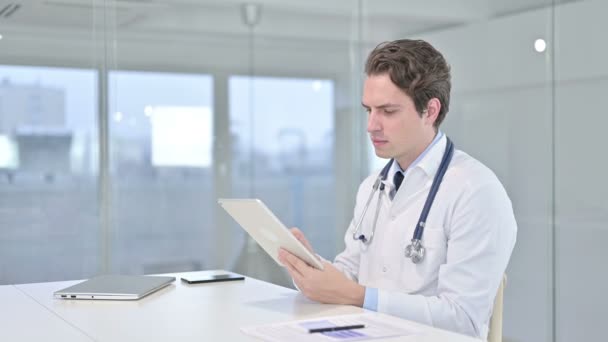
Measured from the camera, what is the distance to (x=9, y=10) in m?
4.34

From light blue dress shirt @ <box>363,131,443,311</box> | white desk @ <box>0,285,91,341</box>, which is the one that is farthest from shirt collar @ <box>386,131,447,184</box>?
white desk @ <box>0,285,91,341</box>

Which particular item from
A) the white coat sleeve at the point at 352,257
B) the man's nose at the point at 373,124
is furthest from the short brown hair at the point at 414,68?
the white coat sleeve at the point at 352,257

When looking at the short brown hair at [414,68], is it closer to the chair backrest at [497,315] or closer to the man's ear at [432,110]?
the man's ear at [432,110]

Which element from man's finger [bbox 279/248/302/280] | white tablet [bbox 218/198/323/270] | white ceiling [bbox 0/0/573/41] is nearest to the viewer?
white tablet [bbox 218/198/323/270]

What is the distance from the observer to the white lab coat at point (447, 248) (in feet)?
7.43

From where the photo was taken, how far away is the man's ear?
256 centimetres

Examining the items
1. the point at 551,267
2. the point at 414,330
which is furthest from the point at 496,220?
the point at 551,267

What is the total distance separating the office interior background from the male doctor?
1940 mm

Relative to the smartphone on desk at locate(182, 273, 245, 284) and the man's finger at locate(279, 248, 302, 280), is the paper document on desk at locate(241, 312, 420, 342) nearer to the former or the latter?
the man's finger at locate(279, 248, 302, 280)

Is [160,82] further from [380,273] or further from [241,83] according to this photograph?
[380,273]

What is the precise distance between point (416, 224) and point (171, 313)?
2.59ft

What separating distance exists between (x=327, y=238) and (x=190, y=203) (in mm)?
946

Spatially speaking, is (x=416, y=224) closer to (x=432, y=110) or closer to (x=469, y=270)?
(x=469, y=270)

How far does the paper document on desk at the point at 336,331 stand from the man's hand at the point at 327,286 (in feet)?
0.53
